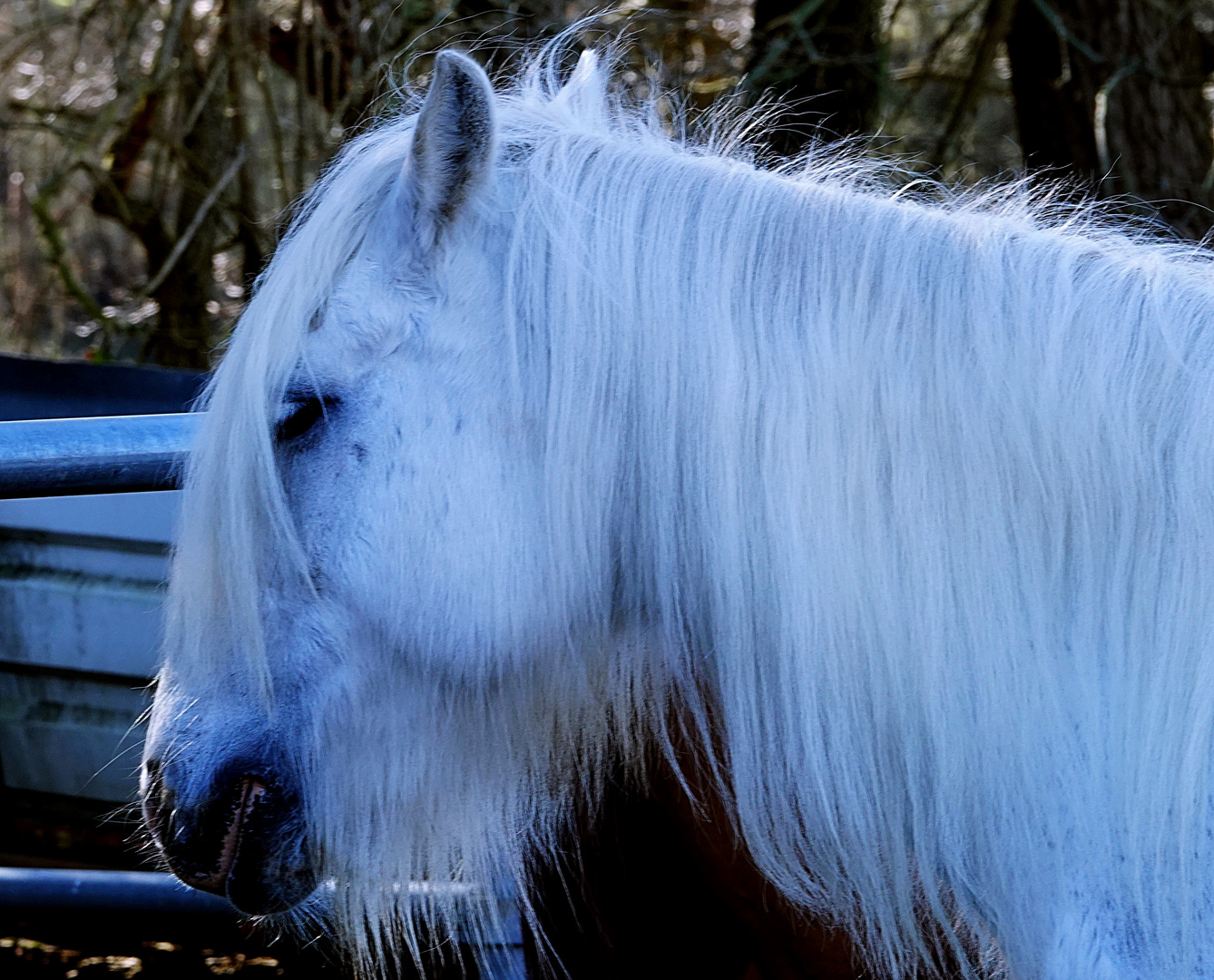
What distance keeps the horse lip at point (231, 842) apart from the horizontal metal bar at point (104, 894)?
0.71 meters

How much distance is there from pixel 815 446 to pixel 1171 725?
432mm

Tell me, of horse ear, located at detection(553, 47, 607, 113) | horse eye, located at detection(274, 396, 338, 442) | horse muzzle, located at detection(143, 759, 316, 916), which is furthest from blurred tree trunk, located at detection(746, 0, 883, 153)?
horse muzzle, located at detection(143, 759, 316, 916)

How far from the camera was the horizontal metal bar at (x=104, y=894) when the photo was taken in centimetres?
195

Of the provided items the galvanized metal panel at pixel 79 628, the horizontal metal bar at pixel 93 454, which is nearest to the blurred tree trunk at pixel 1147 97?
the galvanized metal panel at pixel 79 628

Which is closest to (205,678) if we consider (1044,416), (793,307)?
(793,307)

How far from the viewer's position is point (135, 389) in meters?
2.82

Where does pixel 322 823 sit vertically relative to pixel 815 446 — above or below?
below

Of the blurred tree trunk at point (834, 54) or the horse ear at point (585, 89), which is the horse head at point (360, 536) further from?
the blurred tree trunk at point (834, 54)

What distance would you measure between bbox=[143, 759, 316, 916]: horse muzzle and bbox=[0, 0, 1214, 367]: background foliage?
2.81m

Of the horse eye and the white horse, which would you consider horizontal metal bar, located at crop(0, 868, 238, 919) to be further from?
the horse eye

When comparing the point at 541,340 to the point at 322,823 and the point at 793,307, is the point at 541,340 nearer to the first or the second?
the point at 793,307

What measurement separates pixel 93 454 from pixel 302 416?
334mm

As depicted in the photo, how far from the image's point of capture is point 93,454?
140 cm

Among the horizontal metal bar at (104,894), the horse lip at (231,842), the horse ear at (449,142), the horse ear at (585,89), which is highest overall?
the horse ear at (585,89)
